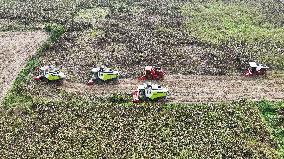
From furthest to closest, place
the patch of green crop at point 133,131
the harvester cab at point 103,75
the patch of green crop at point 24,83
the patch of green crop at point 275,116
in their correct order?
the harvester cab at point 103,75, the patch of green crop at point 24,83, the patch of green crop at point 275,116, the patch of green crop at point 133,131

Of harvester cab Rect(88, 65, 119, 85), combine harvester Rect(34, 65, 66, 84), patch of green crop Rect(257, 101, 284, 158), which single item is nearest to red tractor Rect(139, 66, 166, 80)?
harvester cab Rect(88, 65, 119, 85)

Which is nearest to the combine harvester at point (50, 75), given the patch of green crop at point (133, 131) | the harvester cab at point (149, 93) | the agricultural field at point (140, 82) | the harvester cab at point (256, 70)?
the agricultural field at point (140, 82)

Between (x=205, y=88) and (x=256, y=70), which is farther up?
(x=256, y=70)

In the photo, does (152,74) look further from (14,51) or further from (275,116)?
(14,51)

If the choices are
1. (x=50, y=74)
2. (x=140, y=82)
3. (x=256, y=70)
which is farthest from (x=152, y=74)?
(x=256, y=70)

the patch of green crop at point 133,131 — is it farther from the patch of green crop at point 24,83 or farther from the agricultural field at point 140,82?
the patch of green crop at point 24,83

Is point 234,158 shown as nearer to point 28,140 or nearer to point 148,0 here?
point 28,140

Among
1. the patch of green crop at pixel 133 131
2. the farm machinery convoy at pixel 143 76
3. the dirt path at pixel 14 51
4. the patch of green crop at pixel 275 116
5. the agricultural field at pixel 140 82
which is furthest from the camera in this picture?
the dirt path at pixel 14 51
